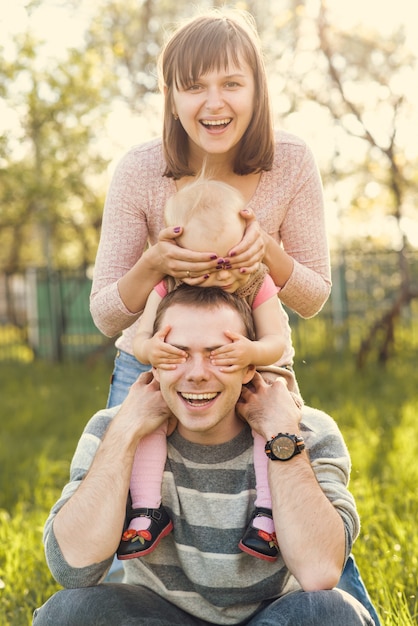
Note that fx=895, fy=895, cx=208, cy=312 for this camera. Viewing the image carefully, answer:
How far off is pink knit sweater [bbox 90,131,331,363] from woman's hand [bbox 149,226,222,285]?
21.0 inches

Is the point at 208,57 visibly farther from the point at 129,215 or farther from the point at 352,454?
the point at 352,454

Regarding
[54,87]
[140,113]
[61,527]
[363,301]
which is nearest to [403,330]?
[363,301]

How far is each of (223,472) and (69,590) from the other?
0.58 m

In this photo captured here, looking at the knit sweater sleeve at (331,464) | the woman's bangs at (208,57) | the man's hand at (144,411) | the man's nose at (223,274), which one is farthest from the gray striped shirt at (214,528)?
the woman's bangs at (208,57)

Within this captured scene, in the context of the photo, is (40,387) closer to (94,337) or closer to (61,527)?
(94,337)

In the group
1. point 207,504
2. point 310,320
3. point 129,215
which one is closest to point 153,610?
point 207,504

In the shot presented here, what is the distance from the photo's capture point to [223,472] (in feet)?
9.22

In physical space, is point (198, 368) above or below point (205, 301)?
below

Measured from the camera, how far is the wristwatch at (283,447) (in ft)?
8.84

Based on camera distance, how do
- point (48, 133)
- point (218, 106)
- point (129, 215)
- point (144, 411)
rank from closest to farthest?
point (144, 411) → point (218, 106) → point (129, 215) → point (48, 133)

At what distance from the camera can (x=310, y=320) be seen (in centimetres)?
1365

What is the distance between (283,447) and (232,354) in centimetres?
32

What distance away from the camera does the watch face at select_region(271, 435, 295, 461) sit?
270cm

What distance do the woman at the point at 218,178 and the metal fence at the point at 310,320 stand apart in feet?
28.0
